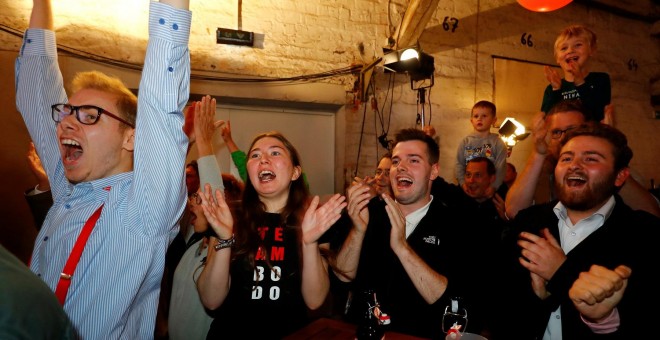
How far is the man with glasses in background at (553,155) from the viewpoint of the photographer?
2.47 metres

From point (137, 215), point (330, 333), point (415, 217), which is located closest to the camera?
point (137, 215)

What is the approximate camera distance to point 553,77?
3486 millimetres

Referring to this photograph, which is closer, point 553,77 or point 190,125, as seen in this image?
point 190,125

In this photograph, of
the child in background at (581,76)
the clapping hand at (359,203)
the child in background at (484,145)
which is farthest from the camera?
the child in background at (484,145)

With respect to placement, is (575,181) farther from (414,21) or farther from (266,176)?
(414,21)

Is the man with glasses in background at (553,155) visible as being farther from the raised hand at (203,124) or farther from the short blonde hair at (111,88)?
the short blonde hair at (111,88)

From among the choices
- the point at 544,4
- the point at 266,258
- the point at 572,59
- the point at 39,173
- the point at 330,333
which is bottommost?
the point at 330,333

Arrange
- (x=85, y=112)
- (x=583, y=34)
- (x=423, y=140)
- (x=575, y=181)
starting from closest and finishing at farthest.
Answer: (x=85, y=112) < (x=575, y=181) < (x=423, y=140) < (x=583, y=34)

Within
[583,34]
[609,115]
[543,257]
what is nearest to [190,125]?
[543,257]

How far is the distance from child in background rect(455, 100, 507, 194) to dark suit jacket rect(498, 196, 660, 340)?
2809 millimetres

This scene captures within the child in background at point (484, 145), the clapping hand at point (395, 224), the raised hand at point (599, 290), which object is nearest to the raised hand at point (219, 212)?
the clapping hand at point (395, 224)

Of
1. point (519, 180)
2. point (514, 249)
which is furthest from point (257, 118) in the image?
point (514, 249)

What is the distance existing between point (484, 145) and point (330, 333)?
3.77m

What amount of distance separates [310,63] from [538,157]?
309cm
